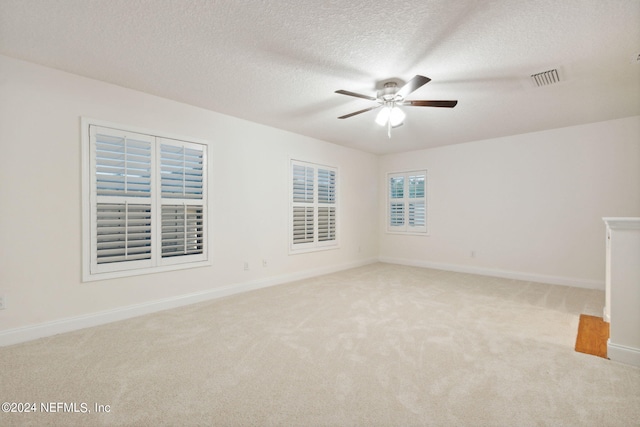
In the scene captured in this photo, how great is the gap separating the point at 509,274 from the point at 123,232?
5755 mm

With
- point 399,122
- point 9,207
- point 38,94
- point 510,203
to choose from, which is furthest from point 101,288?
point 510,203

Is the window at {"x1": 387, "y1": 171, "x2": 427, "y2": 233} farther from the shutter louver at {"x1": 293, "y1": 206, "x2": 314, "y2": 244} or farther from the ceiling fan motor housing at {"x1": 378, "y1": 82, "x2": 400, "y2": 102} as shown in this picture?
the ceiling fan motor housing at {"x1": 378, "y1": 82, "x2": 400, "y2": 102}

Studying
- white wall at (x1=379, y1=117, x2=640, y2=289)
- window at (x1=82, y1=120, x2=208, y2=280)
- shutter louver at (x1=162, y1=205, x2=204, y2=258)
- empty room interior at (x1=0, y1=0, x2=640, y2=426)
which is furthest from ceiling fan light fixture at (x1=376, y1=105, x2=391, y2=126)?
white wall at (x1=379, y1=117, x2=640, y2=289)

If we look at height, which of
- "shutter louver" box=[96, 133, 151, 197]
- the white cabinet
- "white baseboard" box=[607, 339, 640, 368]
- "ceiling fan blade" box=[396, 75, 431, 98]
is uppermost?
"ceiling fan blade" box=[396, 75, 431, 98]

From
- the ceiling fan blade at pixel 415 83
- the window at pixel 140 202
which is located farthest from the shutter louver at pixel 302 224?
the ceiling fan blade at pixel 415 83

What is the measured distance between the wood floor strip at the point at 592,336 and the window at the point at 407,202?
3.18 metres

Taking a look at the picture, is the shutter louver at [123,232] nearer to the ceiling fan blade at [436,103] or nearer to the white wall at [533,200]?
the ceiling fan blade at [436,103]

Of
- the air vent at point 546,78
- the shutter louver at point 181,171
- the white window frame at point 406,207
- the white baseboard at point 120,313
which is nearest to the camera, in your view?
the white baseboard at point 120,313

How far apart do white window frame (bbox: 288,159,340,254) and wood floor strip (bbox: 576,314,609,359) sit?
3.60 m

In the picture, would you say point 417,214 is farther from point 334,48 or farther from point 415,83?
point 334,48

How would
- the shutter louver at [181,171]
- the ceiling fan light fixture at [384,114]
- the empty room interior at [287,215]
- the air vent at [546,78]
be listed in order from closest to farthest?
the empty room interior at [287,215] → the air vent at [546,78] → the ceiling fan light fixture at [384,114] → the shutter louver at [181,171]

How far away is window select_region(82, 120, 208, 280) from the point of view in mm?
2906

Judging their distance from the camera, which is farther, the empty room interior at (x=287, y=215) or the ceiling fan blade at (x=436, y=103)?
the ceiling fan blade at (x=436, y=103)

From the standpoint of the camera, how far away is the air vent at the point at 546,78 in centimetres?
274
